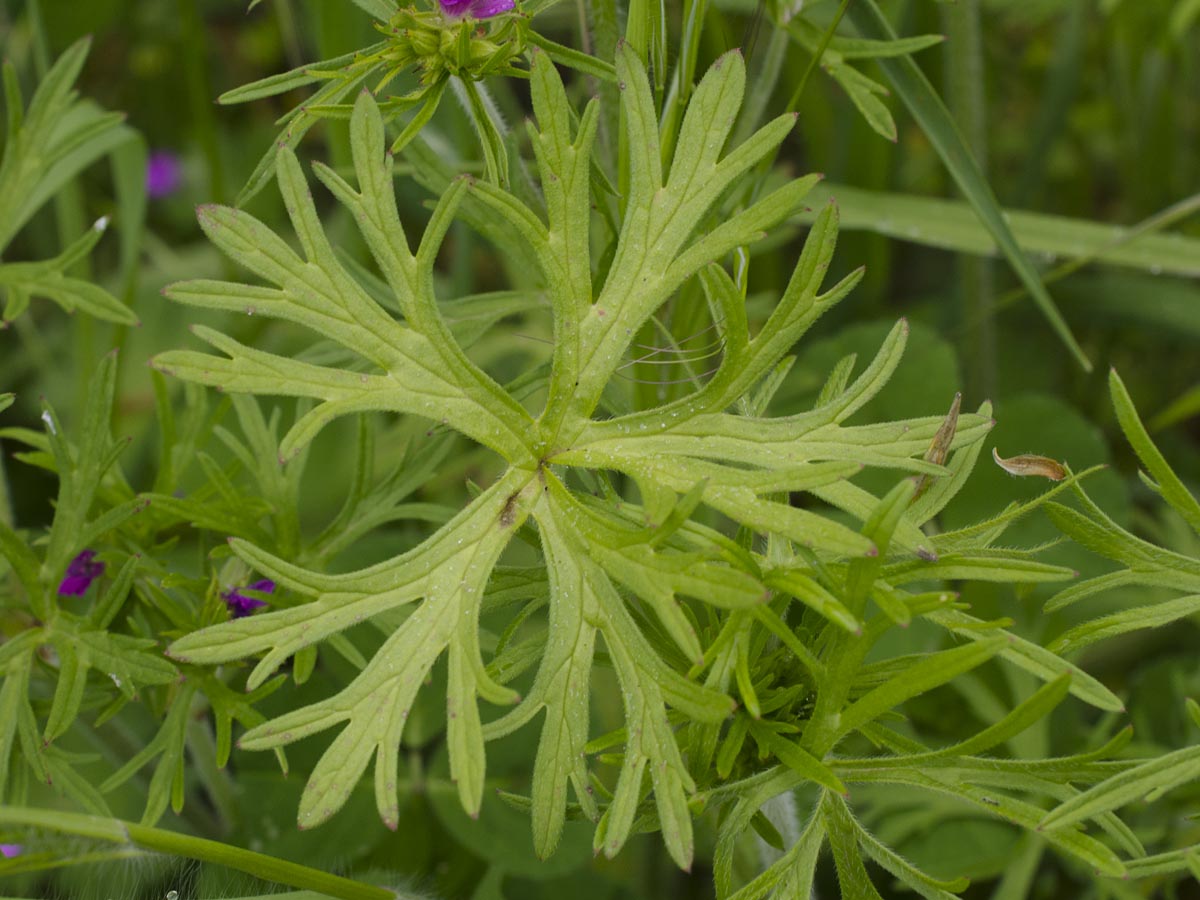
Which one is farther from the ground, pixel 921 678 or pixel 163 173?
pixel 163 173

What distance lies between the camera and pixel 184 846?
1.00m

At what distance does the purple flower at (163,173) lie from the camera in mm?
3334

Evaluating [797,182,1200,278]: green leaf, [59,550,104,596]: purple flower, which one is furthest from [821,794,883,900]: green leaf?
[797,182,1200,278]: green leaf

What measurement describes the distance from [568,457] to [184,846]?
18.3 inches

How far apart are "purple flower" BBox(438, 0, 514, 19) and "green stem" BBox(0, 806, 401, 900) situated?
0.77m

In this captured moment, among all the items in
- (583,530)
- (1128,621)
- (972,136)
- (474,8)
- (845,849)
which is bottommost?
(845,849)

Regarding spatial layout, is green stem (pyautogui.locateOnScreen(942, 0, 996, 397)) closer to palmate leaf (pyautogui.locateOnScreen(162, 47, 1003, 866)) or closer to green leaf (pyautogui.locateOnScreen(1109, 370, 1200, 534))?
green leaf (pyautogui.locateOnScreen(1109, 370, 1200, 534))

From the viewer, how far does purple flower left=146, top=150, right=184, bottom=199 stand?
3.33m

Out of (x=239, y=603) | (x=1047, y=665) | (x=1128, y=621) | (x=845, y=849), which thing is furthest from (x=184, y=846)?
(x=1128, y=621)

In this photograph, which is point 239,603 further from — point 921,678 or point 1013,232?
point 1013,232

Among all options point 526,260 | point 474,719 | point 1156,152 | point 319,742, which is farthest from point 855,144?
point 474,719

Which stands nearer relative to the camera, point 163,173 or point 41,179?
point 41,179

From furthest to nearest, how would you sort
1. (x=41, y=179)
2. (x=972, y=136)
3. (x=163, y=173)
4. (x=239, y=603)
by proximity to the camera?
(x=163, y=173), (x=972, y=136), (x=41, y=179), (x=239, y=603)

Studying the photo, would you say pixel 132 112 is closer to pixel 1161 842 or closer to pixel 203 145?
pixel 203 145
